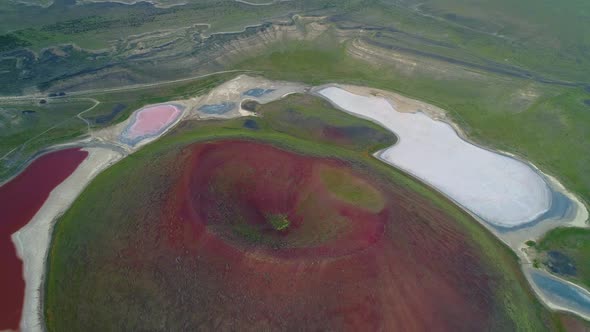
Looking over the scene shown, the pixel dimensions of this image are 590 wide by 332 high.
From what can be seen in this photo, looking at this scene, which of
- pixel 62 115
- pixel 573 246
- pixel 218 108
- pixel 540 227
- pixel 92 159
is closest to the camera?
pixel 573 246

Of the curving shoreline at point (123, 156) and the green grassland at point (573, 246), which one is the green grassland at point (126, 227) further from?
the green grassland at point (573, 246)

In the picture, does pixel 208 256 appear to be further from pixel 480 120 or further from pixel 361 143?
pixel 480 120

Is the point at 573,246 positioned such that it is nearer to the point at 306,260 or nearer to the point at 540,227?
the point at 540,227

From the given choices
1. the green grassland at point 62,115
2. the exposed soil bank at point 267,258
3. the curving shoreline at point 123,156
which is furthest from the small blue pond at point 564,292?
the green grassland at point 62,115

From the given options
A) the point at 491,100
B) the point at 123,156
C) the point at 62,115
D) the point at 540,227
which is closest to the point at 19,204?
the point at 123,156

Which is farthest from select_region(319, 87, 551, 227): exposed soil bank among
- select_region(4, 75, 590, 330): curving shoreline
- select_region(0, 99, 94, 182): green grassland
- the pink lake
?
select_region(0, 99, 94, 182): green grassland

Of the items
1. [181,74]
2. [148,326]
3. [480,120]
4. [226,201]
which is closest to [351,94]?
[480,120]
